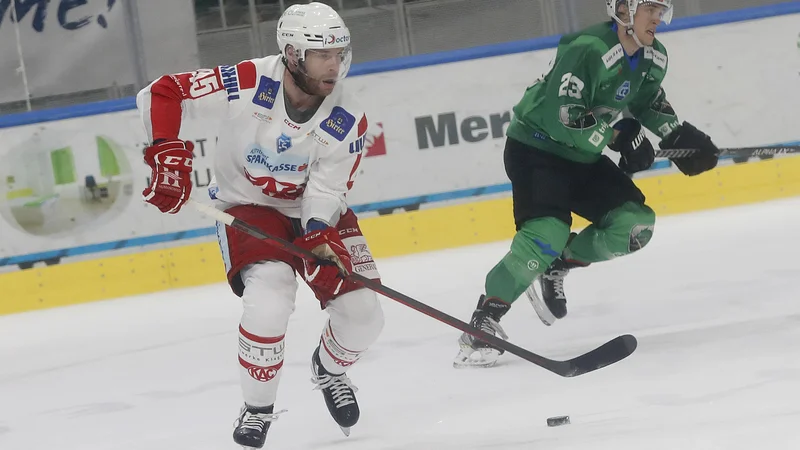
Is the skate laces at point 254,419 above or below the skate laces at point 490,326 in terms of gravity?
above

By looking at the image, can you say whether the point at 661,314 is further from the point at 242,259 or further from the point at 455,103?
the point at 455,103

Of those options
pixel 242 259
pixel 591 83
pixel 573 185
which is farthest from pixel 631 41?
pixel 242 259

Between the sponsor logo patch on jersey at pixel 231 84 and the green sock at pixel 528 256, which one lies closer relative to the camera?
the sponsor logo patch on jersey at pixel 231 84

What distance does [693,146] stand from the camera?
3.56 meters

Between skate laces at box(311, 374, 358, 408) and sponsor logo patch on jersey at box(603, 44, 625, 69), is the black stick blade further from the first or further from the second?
sponsor logo patch on jersey at box(603, 44, 625, 69)

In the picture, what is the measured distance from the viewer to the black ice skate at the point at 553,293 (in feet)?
11.9

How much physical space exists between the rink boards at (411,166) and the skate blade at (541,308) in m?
1.79

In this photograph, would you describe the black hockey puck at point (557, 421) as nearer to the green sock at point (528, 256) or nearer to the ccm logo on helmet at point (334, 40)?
the green sock at point (528, 256)

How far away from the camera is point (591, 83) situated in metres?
3.32

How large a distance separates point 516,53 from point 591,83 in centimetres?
233

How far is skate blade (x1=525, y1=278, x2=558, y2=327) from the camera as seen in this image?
3.66 meters

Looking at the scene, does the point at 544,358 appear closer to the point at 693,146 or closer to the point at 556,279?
the point at 556,279

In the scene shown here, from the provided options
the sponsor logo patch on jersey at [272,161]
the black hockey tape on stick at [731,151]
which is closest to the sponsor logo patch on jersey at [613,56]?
the black hockey tape on stick at [731,151]

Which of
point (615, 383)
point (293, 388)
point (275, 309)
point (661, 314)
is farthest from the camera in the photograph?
point (661, 314)
